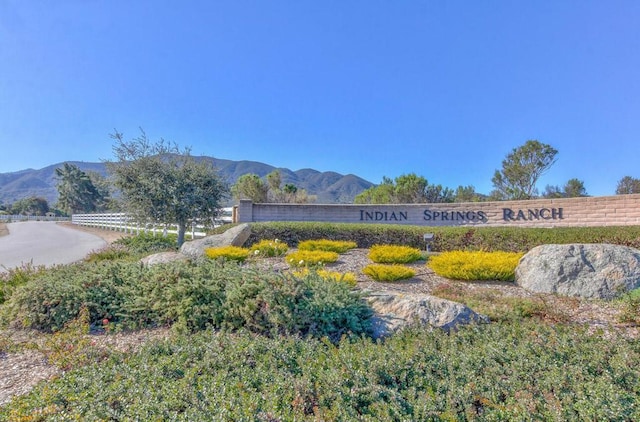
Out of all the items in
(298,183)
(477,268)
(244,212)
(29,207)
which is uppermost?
(298,183)

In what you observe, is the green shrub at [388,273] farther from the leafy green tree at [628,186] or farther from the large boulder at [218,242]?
the leafy green tree at [628,186]

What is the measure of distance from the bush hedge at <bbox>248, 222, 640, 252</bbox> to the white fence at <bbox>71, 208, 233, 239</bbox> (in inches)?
123

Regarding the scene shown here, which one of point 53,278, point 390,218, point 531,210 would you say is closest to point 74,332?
point 53,278

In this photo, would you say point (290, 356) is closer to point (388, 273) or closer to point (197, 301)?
point (197, 301)

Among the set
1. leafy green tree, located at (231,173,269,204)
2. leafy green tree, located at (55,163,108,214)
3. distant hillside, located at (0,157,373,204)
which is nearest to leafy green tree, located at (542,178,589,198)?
leafy green tree, located at (231,173,269,204)

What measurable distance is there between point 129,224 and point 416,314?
19.7 meters

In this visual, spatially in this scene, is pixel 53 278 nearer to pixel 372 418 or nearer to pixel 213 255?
pixel 213 255

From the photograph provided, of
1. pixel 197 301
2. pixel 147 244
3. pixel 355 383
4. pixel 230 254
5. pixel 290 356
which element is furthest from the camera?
pixel 147 244

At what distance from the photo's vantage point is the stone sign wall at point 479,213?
1107 centimetres

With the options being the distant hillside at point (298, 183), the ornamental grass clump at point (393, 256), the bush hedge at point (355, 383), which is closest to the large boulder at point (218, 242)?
the ornamental grass clump at point (393, 256)

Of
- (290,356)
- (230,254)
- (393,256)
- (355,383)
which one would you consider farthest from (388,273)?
(355,383)

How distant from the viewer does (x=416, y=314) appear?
4.14 m

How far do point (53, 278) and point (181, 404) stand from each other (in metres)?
4.41

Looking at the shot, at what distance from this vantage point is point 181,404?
7.54ft
